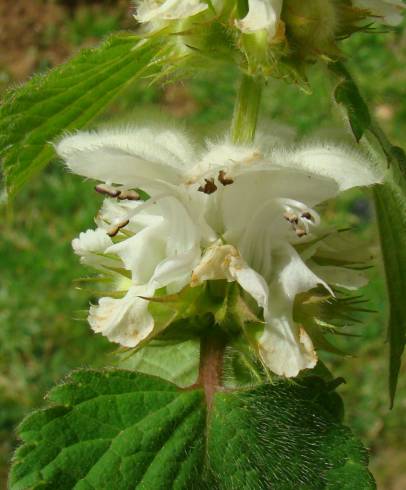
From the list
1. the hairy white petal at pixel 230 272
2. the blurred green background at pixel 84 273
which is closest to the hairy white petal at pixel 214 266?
the hairy white petal at pixel 230 272

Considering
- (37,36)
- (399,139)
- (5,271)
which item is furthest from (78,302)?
(37,36)

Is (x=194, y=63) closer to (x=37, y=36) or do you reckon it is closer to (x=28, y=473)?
(x=28, y=473)

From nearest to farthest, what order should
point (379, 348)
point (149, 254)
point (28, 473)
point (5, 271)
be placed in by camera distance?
1. point (28, 473)
2. point (149, 254)
3. point (379, 348)
4. point (5, 271)

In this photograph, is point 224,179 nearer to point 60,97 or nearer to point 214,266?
point 214,266

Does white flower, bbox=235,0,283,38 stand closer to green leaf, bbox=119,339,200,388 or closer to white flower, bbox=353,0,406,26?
white flower, bbox=353,0,406,26

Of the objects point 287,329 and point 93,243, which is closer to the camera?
point 287,329

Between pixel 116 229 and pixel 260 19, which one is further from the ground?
pixel 260 19

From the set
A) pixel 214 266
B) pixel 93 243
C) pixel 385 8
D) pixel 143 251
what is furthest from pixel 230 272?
pixel 385 8
